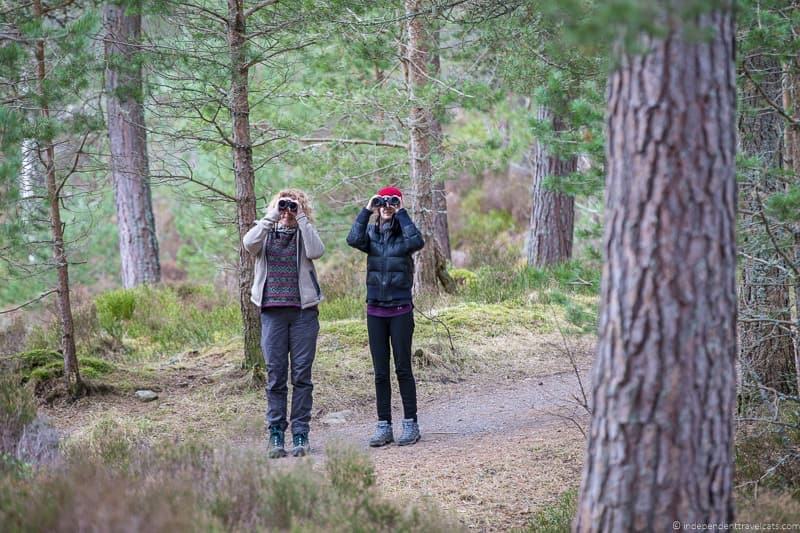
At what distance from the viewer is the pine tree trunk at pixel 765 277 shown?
20.3 feet

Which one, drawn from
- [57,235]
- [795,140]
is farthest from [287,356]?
[795,140]

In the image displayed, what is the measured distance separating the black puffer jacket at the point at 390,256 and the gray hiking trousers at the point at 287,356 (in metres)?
0.55

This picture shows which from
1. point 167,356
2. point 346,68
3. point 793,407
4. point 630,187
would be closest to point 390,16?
point 346,68

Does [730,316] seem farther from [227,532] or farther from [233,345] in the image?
[233,345]

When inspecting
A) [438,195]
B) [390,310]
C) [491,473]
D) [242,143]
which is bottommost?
[491,473]

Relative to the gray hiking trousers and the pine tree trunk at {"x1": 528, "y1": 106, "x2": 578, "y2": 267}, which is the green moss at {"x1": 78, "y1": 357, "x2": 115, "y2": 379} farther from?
the pine tree trunk at {"x1": 528, "y1": 106, "x2": 578, "y2": 267}

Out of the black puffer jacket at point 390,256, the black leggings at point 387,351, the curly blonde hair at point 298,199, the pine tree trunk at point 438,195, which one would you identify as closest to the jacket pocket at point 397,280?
the black puffer jacket at point 390,256

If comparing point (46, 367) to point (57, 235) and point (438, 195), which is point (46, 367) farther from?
point (438, 195)

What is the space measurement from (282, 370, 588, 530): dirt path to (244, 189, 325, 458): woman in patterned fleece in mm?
439

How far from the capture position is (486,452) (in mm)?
6789

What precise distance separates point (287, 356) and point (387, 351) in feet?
2.82

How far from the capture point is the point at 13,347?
10.1 meters

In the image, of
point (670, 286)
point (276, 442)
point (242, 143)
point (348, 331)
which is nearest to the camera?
point (670, 286)

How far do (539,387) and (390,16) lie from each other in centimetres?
434
